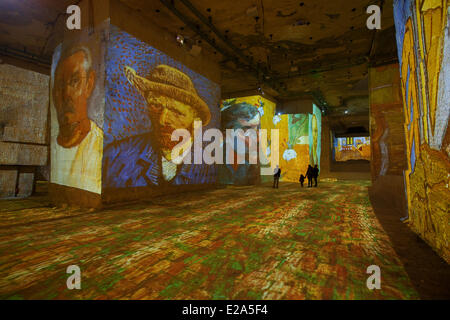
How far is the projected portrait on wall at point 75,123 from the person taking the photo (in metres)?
5.37

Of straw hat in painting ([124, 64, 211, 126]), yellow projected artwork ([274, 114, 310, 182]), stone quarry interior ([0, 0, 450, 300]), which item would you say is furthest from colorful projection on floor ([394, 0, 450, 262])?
yellow projected artwork ([274, 114, 310, 182])

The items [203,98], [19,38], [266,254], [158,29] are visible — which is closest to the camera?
[266,254]

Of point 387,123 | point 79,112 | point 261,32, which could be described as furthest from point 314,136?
point 79,112

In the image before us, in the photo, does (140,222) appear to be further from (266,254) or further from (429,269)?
(429,269)

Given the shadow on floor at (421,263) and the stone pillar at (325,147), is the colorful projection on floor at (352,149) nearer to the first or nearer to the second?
the stone pillar at (325,147)

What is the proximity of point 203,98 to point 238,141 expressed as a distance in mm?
4126

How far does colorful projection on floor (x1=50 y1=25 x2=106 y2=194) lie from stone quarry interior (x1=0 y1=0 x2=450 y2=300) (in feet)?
0.21

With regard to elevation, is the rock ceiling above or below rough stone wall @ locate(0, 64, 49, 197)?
above

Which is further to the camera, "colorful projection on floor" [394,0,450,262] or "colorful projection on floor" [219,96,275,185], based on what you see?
"colorful projection on floor" [219,96,275,185]

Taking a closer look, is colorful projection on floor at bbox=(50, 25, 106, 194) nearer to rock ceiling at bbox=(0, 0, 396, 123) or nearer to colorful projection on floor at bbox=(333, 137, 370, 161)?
rock ceiling at bbox=(0, 0, 396, 123)

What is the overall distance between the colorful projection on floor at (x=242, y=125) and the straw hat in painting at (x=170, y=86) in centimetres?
370

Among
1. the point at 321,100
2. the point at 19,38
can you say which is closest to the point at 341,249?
the point at 19,38

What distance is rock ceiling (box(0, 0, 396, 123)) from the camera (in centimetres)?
622
